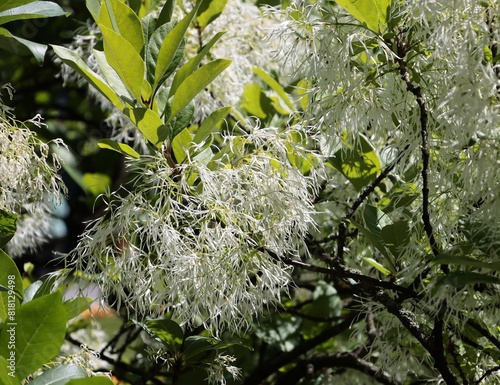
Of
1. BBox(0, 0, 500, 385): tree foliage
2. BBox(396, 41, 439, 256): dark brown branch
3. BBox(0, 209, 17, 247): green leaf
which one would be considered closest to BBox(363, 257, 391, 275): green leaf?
BBox(0, 0, 500, 385): tree foliage

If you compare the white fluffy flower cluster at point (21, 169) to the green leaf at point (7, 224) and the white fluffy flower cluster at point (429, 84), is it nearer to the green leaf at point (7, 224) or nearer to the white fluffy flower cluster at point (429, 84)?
the green leaf at point (7, 224)

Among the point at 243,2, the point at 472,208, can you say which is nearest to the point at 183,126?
the point at 472,208

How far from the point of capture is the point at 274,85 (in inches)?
54.9

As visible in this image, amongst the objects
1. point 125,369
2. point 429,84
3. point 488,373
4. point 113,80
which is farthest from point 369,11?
point 125,369

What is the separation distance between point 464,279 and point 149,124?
430mm

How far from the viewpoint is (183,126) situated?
102cm

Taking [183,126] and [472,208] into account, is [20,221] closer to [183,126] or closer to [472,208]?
[183,126]

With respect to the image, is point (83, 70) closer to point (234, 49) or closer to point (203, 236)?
point (203, 236)

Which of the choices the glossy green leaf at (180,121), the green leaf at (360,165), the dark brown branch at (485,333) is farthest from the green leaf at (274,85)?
the dark brown branch at (485,333)

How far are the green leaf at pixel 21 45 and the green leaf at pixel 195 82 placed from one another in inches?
9.4

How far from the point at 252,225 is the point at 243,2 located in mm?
953

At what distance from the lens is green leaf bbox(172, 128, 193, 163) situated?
1008mm

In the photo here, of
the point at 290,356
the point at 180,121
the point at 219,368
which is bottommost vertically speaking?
the point at 290,356

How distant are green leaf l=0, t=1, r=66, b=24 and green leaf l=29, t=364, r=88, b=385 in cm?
50
